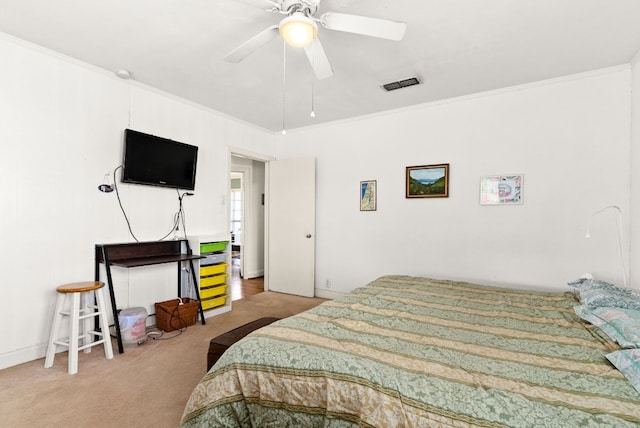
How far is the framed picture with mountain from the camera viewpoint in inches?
143

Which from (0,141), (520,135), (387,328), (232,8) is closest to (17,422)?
(0,141)

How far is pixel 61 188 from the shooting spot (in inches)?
107

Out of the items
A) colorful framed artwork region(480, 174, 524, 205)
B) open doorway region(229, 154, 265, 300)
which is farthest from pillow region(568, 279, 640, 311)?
open doorway region(229, 154, 265, 300)

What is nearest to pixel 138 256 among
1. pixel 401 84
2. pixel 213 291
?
pixel 213 291

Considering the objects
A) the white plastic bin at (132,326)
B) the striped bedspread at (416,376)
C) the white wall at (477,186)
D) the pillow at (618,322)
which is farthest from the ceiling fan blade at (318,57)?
the white plastic bin at (132,326)

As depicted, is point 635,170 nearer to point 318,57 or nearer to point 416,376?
point 318,57

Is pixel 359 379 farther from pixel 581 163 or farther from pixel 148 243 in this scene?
pixel 581 163

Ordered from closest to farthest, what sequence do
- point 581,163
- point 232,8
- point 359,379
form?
1. point 359,379
2. point 232,8
3. point 581,163

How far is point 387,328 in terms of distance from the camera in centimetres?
165

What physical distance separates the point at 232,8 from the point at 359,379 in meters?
2.26

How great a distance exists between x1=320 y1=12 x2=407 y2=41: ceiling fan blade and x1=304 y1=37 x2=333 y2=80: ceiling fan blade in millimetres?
155

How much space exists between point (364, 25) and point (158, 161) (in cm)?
256

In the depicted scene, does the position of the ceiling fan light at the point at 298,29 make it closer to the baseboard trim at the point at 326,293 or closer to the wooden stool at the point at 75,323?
the wooden stool at the point at 75,323

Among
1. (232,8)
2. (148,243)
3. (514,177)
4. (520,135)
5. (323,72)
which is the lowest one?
(148,243)
